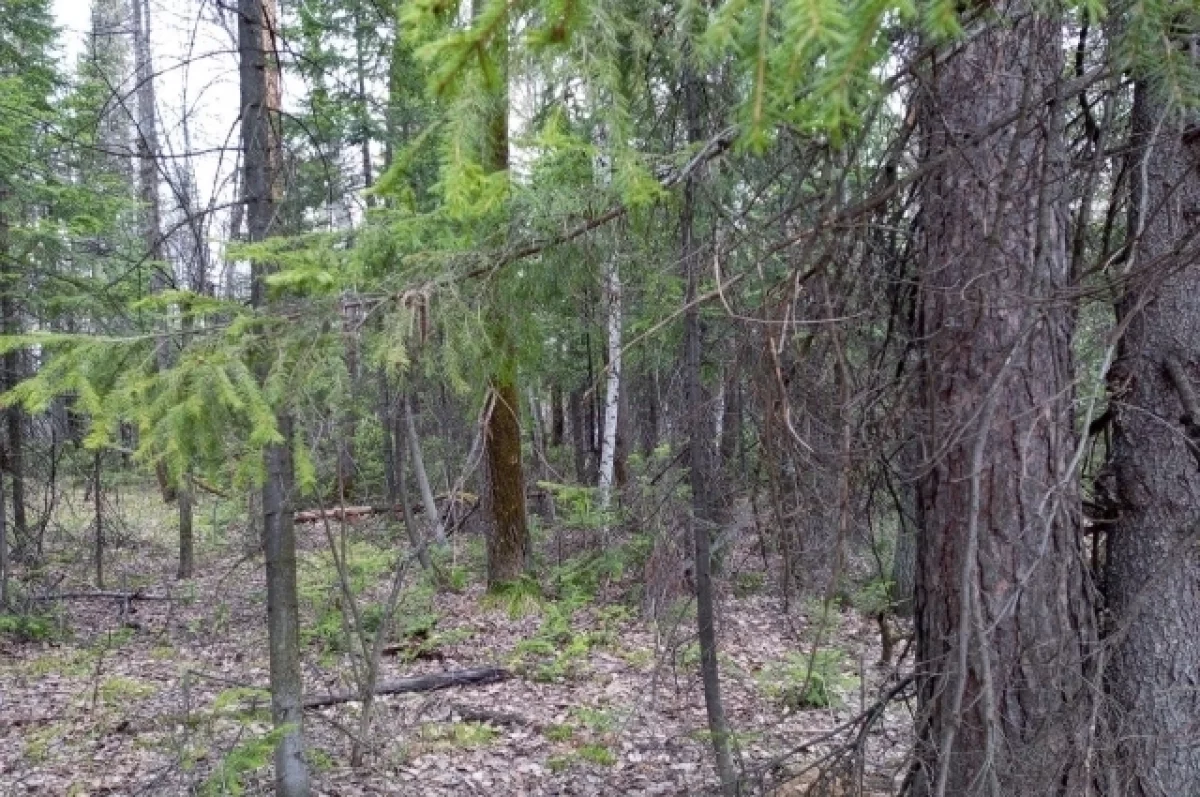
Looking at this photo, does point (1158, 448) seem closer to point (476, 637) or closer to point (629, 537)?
point (476, 637)

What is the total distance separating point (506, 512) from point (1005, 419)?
689cm

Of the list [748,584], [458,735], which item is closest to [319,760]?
[458,735]

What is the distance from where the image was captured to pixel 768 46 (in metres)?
1.40

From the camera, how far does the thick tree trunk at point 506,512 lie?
8.98 metres

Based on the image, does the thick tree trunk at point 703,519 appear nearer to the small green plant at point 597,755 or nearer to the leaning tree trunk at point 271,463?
the small green plant at point 597,755

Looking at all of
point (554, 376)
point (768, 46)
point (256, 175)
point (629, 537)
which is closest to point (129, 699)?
point (256, 175)

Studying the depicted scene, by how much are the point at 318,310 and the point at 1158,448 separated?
2988 millimetres

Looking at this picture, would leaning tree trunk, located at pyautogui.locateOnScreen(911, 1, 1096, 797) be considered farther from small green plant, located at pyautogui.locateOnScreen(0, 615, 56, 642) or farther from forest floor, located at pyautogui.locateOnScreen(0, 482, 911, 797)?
small green plant, located at pyautogui.locateOnScreen(0, 615, 56, 642)

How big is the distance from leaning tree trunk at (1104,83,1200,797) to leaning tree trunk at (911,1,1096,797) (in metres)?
0.20

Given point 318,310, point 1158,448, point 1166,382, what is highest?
point 318,310

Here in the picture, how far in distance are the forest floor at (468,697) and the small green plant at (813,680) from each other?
0.03 m

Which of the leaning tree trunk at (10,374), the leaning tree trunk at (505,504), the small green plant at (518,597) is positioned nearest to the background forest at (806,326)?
the small green plant at (518,597)

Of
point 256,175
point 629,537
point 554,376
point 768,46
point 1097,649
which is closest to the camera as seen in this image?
point 768,46

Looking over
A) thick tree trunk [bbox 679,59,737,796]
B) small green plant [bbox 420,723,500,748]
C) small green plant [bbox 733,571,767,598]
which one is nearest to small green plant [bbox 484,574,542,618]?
small green plant [bbox 733,571,767,598]
